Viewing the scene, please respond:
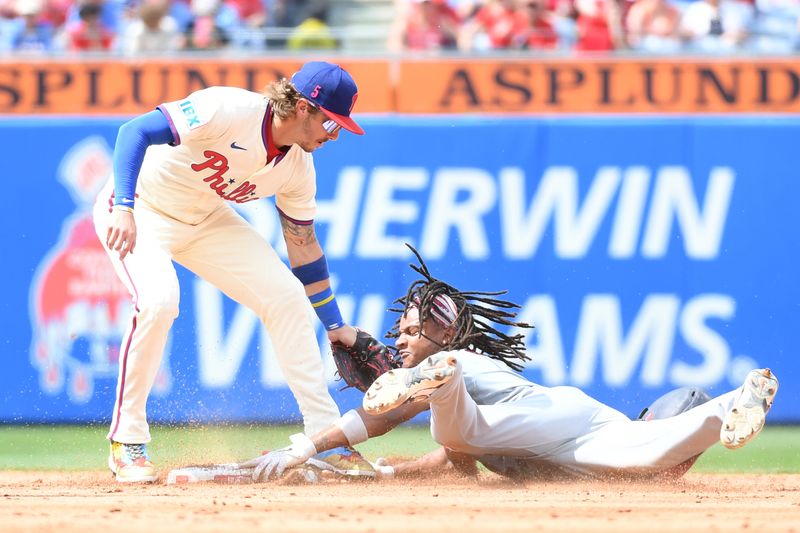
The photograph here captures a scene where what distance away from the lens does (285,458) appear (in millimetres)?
5836

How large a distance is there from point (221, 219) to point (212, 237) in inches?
4.6

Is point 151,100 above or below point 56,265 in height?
above

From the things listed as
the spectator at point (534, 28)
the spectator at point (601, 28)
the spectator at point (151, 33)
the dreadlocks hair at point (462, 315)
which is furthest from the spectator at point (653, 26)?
the dreadlocks hair at point (462, 315)

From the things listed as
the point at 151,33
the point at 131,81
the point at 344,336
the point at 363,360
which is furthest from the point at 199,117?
the point at 151,33

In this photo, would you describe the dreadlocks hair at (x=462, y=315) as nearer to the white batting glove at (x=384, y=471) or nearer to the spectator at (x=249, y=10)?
the white batting glove at (x=384, y=471)

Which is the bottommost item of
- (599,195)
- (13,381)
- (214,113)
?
(13,381)

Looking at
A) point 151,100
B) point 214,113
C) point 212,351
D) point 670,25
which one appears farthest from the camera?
point 670,25

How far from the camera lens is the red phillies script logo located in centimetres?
584

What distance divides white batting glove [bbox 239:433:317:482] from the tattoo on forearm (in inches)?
39.2

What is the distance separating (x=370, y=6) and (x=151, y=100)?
9.34ft

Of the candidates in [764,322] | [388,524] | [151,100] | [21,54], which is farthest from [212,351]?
[388,524]

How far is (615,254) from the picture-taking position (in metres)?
8.59

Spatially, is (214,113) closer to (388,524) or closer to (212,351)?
(388,524)

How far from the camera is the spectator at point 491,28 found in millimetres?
9906
